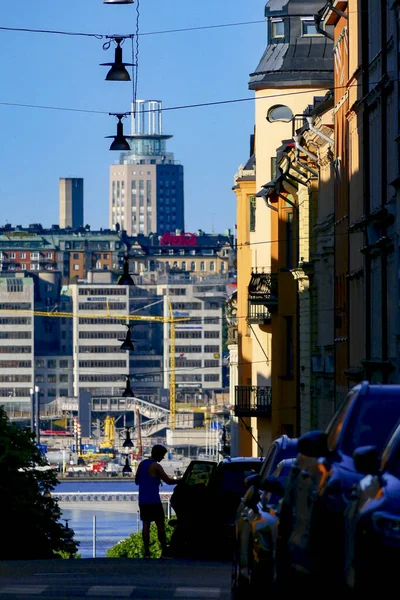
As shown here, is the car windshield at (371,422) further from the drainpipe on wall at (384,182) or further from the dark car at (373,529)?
the drainpipe on wall at (384,182)

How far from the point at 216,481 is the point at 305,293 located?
66.8 ft

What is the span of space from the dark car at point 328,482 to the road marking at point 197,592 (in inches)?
159

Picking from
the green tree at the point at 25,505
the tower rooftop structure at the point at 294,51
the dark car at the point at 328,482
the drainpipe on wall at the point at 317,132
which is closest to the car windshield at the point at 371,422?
the dark car at the point at 328,482

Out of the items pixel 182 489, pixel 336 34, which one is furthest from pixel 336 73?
pixel 182 489

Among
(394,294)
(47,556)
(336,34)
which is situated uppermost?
(336,34)

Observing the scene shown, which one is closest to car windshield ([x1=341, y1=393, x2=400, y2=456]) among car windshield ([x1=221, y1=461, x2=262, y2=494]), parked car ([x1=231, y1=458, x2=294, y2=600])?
parked car ([x1=231, y1=458, x2=294, y2=600])

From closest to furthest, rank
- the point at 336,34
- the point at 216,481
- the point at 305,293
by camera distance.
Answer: the point at 216,481 < the point at 336,34 < the point at 305,293

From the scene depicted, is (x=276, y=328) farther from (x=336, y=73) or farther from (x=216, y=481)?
(x=216, y=481)

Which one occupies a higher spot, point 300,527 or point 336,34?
point 336,34

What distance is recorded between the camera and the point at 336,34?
1446 inches

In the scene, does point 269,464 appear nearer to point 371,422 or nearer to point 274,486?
point 274,486

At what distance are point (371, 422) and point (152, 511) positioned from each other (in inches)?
454

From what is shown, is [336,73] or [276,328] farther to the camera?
[276,328]

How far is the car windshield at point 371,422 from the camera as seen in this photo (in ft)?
34.0
